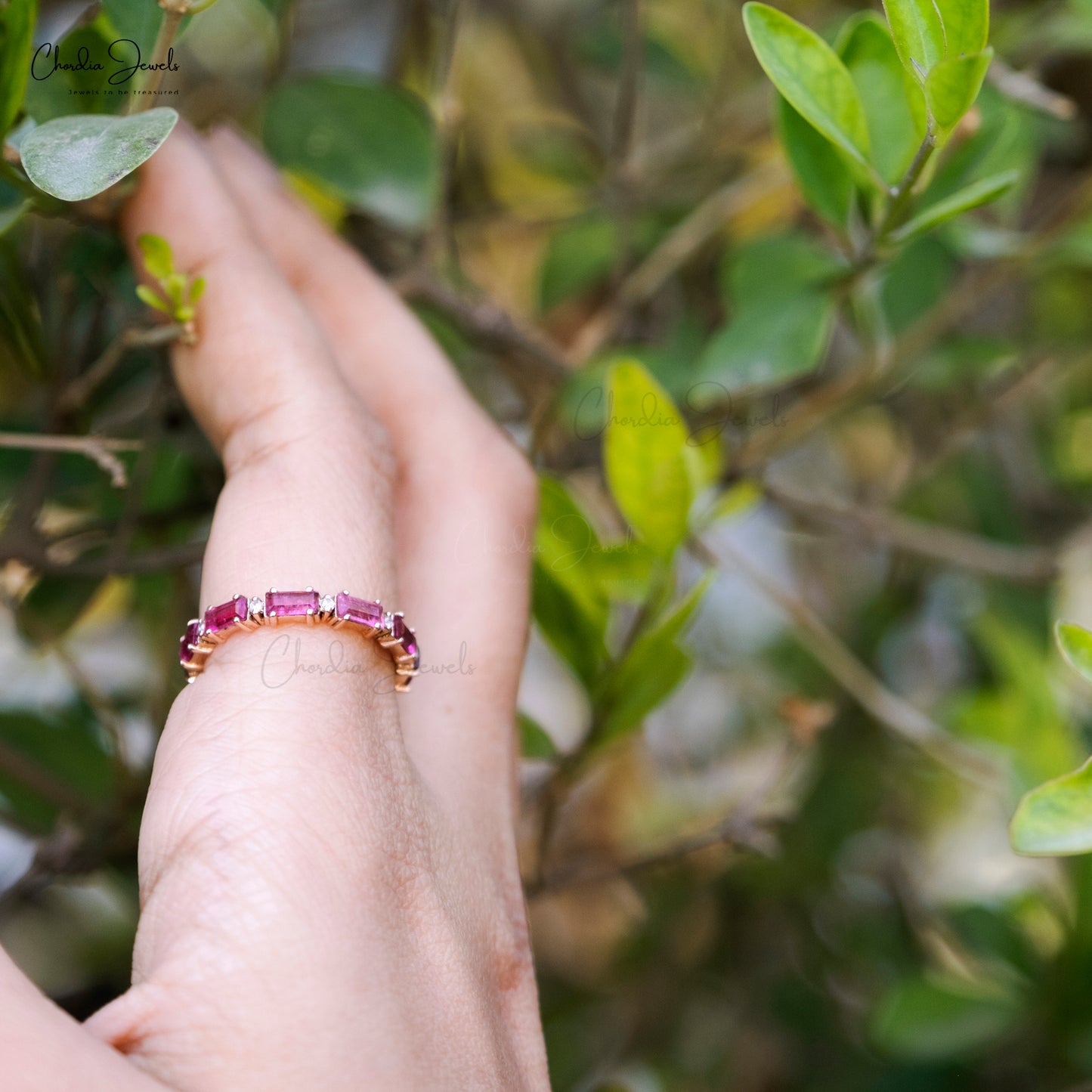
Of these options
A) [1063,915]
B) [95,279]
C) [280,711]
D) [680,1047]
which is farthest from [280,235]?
[680,1047]

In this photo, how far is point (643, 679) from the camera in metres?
0.65

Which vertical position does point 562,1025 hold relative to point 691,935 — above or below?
above

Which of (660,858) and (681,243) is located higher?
(681,243)

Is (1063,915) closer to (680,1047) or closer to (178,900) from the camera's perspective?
(680,1047)

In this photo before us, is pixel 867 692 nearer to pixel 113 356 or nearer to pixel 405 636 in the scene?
pixel 405 636

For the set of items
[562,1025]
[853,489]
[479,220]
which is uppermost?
[479,220]

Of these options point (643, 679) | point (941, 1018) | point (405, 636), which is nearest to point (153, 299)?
point (405, 636)

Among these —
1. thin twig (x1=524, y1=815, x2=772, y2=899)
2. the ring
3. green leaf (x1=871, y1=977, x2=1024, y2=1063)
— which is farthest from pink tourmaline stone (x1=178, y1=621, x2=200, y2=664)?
green leaf (x1=871, y1=977, x2=1024, y2=1063)

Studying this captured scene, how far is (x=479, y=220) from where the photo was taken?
3.43 ft

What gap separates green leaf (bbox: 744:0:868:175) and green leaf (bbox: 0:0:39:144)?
36 centimetres

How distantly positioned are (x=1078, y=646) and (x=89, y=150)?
20.4 inches

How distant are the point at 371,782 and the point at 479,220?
74 cm

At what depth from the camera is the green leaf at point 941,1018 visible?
833 mm

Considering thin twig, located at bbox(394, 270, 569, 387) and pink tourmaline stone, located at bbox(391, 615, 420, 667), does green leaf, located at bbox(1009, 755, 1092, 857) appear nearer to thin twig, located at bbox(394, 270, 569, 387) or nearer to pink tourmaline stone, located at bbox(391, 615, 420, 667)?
pink tourmaline stone, located at bbox(391, 615, 420, 667)
